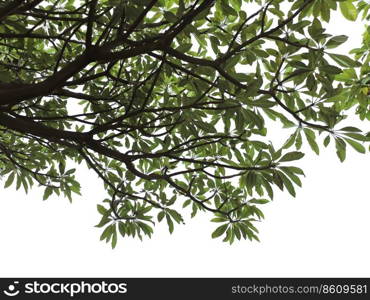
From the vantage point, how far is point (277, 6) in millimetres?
2145

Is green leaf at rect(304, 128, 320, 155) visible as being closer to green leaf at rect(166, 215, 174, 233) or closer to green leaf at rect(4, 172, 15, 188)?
green leaf at rect(166, 215, 174, 233)

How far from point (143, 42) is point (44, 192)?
2.02 m

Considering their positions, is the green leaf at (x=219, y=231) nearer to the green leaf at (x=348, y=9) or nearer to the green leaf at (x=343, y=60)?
the green leaf at (x=343, y=60)

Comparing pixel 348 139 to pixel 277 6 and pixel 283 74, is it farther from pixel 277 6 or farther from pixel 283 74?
pixel 277 6

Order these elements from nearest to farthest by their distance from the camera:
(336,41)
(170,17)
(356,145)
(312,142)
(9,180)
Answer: (170,17) → (336,41) → (356,145) → (312,142) → (9,180)

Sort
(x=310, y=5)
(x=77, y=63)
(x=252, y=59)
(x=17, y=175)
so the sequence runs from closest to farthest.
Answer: (x=77, y=63) → (x=310, y=5) → (x=252, y=59) → (x=17, y=175)

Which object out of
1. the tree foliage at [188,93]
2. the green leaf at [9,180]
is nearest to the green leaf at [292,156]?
the tree foliage at [188,93]

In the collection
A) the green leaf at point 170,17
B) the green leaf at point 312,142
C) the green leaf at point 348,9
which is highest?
the green leaf at point 348,9

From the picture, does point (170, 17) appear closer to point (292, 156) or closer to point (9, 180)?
point (292, 156)

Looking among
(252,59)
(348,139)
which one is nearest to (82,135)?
(252,59)

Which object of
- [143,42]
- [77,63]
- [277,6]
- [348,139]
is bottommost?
[348,139]

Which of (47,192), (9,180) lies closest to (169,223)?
(47,192)

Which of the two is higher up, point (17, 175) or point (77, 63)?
point (17, 175)

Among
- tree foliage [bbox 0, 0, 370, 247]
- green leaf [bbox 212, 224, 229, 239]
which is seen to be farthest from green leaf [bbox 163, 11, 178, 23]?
green leaf [bbox 212, 224, 229, 239]
